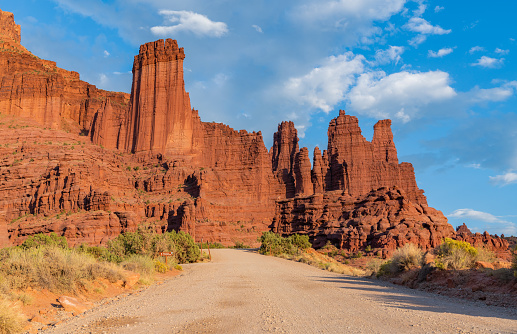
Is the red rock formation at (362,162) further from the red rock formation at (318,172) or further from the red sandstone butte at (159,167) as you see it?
the red rock formation at (318,172)

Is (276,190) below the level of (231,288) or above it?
above

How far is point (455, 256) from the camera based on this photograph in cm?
1442

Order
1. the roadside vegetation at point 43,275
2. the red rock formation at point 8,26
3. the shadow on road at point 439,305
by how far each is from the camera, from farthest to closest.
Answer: the red rock formation at point 8,26 < the shadow on road at point 439,305 < the roadside vegetation at point 43,275

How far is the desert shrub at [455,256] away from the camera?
560 inches

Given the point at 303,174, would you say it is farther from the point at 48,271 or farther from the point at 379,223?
the point at 48,271

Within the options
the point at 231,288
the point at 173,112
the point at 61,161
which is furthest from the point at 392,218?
the point at 173,112

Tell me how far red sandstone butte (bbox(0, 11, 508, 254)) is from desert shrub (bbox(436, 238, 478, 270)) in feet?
102

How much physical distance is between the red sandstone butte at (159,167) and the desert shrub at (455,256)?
31.2m

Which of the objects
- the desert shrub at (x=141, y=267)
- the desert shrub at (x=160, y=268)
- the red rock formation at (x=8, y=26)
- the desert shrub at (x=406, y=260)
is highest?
the red rock formation at (x=8, y=26)

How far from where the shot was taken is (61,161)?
218ft

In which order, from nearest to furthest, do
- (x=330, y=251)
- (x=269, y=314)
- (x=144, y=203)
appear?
(x=269, y=314) → (x=330, y=251) → (x=144, y=203)

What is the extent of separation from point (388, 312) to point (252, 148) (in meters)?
89.3

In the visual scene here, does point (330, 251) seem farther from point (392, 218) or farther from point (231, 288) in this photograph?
point (231, 288)

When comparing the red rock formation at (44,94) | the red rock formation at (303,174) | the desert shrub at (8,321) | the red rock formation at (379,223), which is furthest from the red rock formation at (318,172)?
the desert shrub at (8,321)
